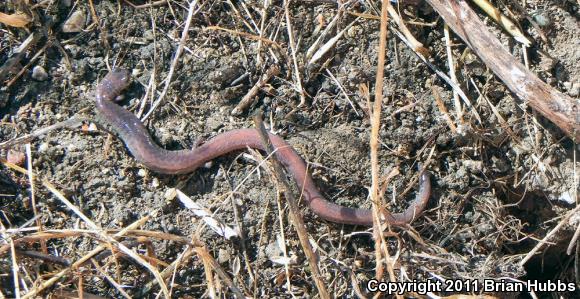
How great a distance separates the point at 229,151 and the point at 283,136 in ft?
1.04

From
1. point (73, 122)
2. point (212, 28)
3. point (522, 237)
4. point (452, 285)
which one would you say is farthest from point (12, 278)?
point (522, 237)

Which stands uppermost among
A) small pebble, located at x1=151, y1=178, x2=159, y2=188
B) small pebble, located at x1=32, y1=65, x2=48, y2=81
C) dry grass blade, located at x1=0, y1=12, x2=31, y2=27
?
dry grass blade, located at x1=0, y1=12, x2=31, y2=27

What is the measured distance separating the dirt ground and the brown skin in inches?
2.8

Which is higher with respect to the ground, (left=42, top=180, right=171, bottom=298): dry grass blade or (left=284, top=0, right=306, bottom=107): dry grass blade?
(left=284, top=0, right=306, bottom=107): dry grass blade

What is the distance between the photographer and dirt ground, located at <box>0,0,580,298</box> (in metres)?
3.33

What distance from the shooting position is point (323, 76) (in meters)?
3.60

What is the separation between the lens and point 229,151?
3461mm

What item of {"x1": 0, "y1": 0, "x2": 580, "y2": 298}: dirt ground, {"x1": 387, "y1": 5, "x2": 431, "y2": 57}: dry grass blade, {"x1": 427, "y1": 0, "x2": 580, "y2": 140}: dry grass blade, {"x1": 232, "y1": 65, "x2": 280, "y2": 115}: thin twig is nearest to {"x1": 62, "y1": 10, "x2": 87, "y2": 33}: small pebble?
{"x1": 0, "y1": 0, "x2": 580, "y2": 298}: dirt ground

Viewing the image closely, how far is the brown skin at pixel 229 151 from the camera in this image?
11.1ft

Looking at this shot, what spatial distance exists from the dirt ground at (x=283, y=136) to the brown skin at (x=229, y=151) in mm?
72

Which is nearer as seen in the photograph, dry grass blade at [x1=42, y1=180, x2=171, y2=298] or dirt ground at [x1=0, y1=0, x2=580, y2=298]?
dry grass blade at [x1=42, y1=180, x2=171, y2=298]

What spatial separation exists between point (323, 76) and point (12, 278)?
6.41ft

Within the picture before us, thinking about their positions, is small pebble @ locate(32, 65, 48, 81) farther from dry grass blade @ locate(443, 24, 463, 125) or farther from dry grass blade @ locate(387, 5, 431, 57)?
dry grass blade @ locate(443, 24, 463, 125)

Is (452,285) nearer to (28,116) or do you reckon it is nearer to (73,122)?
(73,122)
